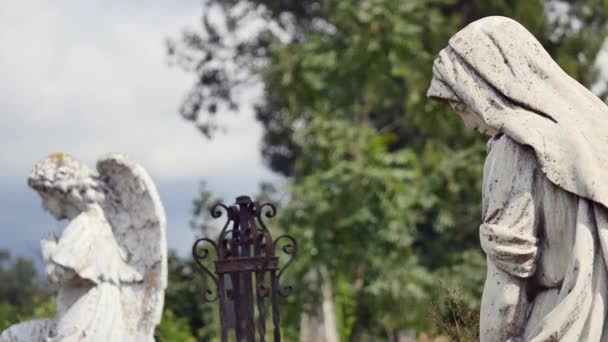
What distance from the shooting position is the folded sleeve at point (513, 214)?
4797 mm

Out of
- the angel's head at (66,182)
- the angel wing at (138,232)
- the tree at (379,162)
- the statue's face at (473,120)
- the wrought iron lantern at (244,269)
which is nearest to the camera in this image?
the statue's face at (473,120)

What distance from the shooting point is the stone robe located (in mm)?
4699

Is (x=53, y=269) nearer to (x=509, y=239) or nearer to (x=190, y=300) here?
(x=509, y=239)

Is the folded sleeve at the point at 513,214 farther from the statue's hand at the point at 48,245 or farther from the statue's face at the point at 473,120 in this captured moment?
the statue's hand at the point at 48,245

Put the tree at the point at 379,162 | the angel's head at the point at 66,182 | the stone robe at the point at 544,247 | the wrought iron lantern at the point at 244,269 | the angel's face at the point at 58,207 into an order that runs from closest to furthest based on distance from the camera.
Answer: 1. the stone robe at the point at 544,247
2. the wrought iron lantern at the point at 244,269
3. the angel's head at the point at 66,182
4. the angel's face at the point at 58,207
5. the tree at the point at 379,162

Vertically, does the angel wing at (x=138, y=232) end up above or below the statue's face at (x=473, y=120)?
above

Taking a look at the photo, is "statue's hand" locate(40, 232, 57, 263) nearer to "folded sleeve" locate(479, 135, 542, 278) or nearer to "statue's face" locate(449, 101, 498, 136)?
"statue's face" locate(449, 101, 498, 136)

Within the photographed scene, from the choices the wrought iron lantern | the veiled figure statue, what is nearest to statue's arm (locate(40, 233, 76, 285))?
the wrought iron lantern

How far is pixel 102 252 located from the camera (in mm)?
9859

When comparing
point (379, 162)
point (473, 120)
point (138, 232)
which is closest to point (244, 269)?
point (138, 232)

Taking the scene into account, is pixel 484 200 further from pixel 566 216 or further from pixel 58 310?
pixel 58 310

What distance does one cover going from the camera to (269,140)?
29312 mm

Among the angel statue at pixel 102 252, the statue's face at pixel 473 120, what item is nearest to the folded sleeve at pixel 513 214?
the statue's face at pixel 473 120

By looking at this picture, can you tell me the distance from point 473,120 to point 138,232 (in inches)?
210
